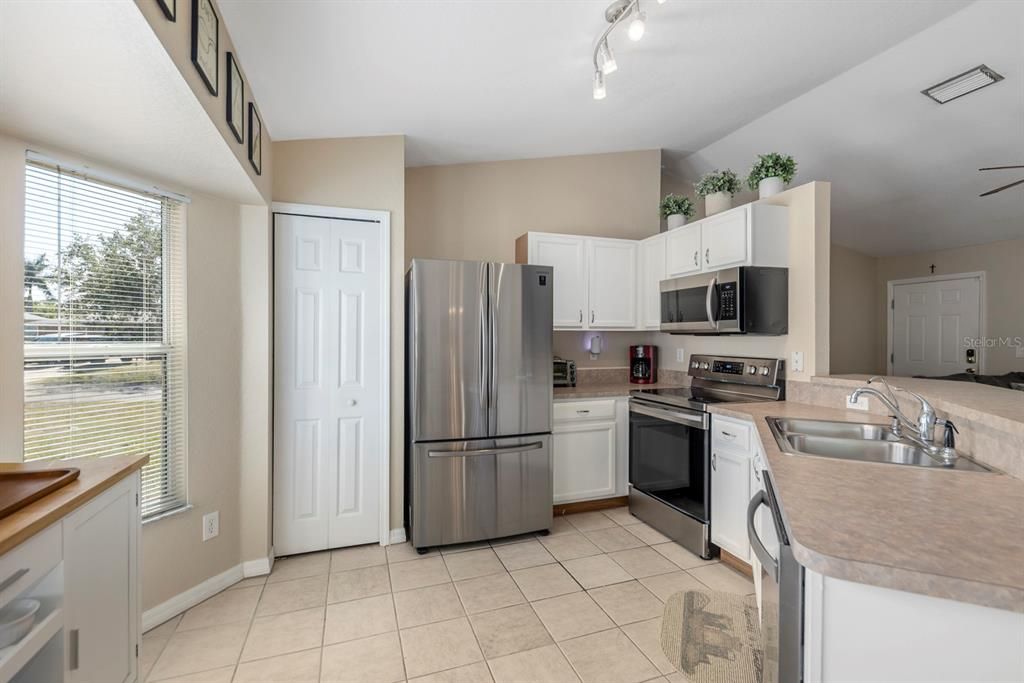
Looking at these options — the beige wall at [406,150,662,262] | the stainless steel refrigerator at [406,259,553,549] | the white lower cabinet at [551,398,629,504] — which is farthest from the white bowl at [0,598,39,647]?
the beige wall at [406,150,662,262]

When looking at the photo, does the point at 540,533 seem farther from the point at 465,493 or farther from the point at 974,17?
the point at 974,17

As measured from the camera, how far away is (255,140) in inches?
84.7

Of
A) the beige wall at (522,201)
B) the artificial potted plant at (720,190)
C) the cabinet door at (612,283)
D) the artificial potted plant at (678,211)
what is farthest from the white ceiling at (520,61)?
the cabinet door at (612,283)

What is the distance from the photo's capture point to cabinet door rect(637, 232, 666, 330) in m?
3.43

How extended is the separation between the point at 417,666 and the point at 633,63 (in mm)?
2987

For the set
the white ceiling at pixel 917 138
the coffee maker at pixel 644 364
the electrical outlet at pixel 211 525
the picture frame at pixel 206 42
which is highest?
the white ceiling at pixel 917 138

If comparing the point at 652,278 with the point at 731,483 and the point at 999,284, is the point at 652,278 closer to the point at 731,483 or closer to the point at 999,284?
the point at 731,483

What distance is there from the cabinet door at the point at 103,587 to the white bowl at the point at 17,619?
0.25 feet

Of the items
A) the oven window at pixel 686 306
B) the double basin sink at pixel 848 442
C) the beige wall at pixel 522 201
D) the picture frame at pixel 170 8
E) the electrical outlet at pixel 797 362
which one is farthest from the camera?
the beige wall at pixel 522 201

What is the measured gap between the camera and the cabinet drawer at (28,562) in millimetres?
876

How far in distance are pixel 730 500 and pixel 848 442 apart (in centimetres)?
83

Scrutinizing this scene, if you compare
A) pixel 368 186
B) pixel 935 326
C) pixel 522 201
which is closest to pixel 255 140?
pixel 368 186

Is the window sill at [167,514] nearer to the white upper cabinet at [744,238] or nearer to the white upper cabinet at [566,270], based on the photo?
the white upper cabinet at [566,270]

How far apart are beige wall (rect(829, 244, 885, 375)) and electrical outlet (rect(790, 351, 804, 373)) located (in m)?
3.63
